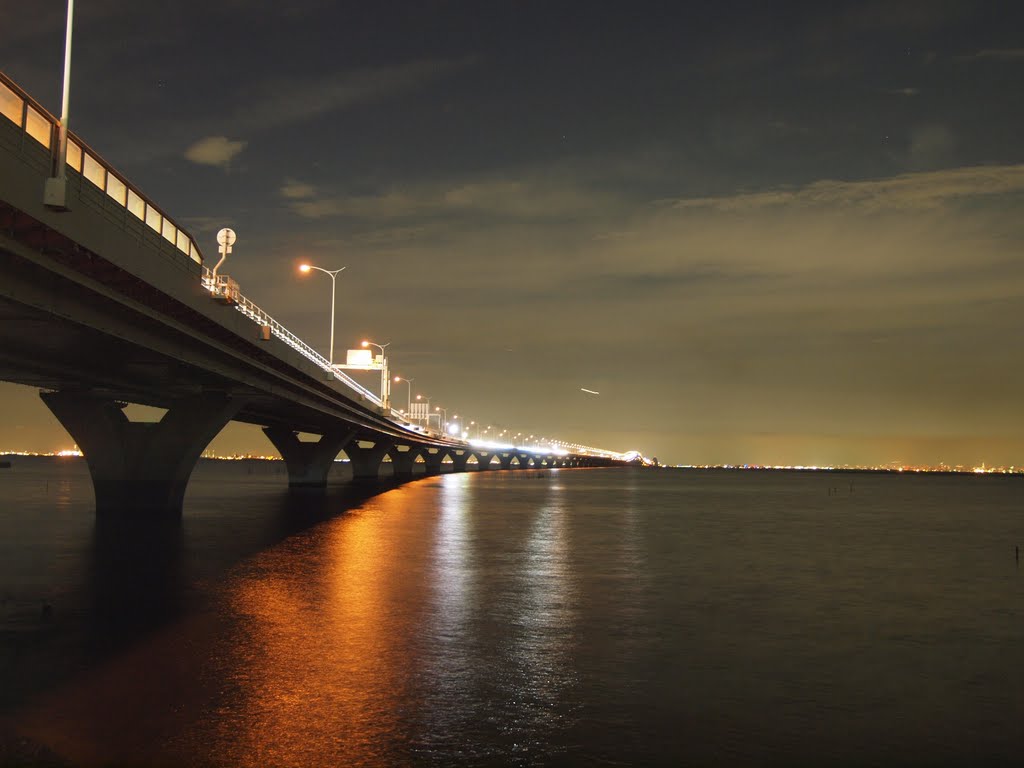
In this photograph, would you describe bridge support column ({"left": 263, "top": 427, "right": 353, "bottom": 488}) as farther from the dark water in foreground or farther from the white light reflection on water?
the white light reflection on water

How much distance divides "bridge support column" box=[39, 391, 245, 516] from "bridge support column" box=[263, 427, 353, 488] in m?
48.9

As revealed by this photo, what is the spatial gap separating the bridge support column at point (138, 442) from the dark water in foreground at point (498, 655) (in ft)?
37.4

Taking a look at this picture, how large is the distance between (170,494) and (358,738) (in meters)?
48.1

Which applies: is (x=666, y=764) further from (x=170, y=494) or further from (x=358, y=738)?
(x=170, y=494)

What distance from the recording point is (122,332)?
107 ft

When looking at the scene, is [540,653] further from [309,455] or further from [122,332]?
[309,455]

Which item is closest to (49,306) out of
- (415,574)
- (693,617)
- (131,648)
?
(131,648)

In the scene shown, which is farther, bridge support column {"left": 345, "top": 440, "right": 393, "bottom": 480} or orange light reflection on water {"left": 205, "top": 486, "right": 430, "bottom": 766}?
bridge support column {"left": 345, "top": 440, "right": 393, "bottom": 480}

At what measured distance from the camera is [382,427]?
10656 centimetres

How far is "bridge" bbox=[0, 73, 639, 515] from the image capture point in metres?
22.2

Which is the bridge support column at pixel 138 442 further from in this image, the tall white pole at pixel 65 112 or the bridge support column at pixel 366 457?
the bridge support column at pixel 366 457

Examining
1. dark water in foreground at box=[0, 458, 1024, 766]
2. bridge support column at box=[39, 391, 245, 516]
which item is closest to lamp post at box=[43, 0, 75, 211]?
dark water in foreground at box=[0, 458, 1024, 766]

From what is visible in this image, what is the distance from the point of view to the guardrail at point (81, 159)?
21.9 m

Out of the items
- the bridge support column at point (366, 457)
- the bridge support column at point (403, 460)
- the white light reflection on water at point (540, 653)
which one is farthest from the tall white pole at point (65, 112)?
the bridge support column at point (403, 460)
